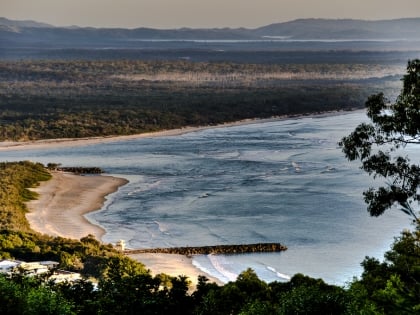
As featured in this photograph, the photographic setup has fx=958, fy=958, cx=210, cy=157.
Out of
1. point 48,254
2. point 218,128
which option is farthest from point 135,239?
point 218,128

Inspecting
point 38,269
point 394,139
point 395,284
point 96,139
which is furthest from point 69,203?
point 395,284

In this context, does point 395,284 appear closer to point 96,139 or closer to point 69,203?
point 69,203

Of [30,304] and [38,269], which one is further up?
[30,304]

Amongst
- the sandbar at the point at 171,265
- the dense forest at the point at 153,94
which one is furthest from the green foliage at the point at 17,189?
the dense forest at the point at 153,94

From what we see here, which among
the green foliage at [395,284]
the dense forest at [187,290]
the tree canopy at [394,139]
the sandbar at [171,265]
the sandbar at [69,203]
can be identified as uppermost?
the tree canopy at [394,139]

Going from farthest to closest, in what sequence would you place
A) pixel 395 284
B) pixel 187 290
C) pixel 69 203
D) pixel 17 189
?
pixel 17 189 < pixel 69 203 < pixel 187 290 < pixel 395 284

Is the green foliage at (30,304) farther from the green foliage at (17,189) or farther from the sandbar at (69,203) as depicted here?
the sandbar at (69,203)
